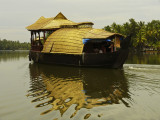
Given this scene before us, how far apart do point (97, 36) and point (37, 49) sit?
9.33 m

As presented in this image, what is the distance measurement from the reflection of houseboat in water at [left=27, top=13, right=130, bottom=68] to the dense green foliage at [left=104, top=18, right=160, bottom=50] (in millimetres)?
33016

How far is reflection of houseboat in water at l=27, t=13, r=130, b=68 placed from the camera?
Result: 1402 cm

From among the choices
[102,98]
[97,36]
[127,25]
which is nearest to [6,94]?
[102,98]

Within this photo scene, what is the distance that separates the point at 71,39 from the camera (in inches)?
633

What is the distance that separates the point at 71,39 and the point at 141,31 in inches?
1494

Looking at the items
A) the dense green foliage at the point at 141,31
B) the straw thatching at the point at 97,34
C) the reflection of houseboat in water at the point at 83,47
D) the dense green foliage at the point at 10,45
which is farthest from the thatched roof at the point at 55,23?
the dense green foliage at the point at 10,45

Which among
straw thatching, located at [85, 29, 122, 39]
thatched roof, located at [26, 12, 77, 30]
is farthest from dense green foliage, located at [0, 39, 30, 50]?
straw thatching, located at [85, 29, 122, 39]

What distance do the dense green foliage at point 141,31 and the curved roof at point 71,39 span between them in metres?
34.0

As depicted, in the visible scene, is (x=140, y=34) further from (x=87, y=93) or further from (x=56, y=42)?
(x=87, y=93)

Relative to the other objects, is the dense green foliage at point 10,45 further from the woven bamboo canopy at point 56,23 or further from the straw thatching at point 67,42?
the straw thatching at point 67,42

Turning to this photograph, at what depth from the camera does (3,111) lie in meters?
5.33

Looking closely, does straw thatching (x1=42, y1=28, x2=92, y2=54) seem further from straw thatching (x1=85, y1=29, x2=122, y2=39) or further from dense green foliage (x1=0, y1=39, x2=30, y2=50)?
dense green foliage (x1=0, y1=39, x2=30, y2=50)

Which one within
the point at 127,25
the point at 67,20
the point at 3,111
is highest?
the point at 127,25

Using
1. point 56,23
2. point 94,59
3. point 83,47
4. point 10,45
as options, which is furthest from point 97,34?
point 10,45
